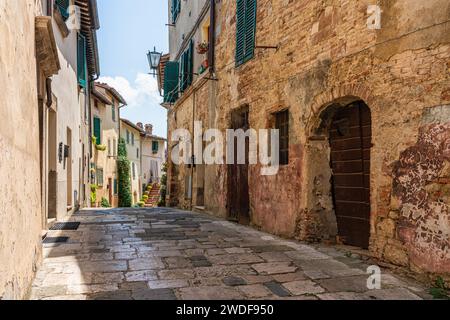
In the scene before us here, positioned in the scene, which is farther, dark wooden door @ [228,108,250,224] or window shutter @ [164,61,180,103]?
window shutter @ [164,61,180,103]

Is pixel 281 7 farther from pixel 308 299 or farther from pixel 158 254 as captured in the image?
pixel 308 299

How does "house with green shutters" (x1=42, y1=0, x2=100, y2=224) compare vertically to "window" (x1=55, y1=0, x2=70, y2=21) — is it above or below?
below

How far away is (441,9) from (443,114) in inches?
43.1

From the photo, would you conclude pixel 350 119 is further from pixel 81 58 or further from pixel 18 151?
pixel 81 58

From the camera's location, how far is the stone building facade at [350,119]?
402cm

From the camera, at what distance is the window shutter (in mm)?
14922

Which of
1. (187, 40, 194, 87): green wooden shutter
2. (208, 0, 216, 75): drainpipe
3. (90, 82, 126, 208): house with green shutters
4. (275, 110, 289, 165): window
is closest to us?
(275, 110, 289, 165): window

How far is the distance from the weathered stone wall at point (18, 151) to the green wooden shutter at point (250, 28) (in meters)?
4.89

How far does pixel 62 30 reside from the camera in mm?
8516

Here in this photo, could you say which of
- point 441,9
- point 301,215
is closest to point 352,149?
point 301,215

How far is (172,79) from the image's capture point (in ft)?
49.4

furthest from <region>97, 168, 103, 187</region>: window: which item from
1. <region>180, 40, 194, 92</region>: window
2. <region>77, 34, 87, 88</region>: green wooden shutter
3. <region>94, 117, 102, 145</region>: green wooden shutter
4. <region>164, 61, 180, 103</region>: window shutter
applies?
<region>180, 40, 194, 92</region>: window

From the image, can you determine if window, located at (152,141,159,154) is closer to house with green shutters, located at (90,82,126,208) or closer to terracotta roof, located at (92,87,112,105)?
house with green shutters, located at (90,82,126,208)

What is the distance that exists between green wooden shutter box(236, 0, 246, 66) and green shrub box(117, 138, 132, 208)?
62.7 feet
